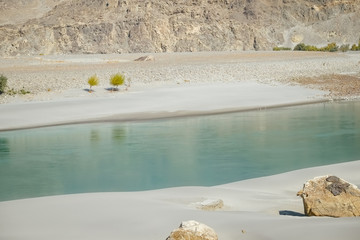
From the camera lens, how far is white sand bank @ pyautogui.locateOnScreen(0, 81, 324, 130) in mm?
19719

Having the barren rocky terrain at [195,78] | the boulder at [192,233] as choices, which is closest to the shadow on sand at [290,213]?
the boulder at [192,233]

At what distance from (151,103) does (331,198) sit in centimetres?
1637

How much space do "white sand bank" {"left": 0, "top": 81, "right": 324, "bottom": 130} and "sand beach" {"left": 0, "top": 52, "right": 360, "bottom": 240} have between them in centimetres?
4

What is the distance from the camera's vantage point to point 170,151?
14.0 meters

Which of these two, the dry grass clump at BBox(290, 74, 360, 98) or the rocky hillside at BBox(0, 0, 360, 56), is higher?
the rocky hillside at BBox(0, 0, 360, 56)

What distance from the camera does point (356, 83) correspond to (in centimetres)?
2906

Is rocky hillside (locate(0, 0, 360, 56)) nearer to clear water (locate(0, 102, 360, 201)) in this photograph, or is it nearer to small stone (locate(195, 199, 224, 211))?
clear water (locate(0, 102, 360, 201))

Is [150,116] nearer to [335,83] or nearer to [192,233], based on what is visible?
[335,83]

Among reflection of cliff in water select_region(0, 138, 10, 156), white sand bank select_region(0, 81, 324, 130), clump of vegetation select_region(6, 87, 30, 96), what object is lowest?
reflection of cliff in water select_region(0, 138, 10, 156)

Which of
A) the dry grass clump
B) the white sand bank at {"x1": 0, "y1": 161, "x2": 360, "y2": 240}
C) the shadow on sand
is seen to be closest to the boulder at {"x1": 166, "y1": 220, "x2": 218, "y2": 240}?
the white sand bank at {"x1": 0, "y1": 161, "x2": 360, "y2": 240}

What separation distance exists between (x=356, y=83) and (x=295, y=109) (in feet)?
29.7

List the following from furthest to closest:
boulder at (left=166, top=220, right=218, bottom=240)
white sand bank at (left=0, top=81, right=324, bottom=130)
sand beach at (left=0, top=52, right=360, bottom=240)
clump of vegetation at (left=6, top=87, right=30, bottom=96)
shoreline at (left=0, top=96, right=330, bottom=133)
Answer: clump of vegetation at (left=6, top=87, right=30, bottom=96) < white sand bank at (left=0, top=81, right=324, bottom=130) < shoreline at (left=0, top=96, right=330, bottom=133) < sand beach at (left=0, top=52, right=360, bottom=240) < boulder at (left=166, top=220, right=218, bottom=240)

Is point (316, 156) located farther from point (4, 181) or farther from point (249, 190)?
point (4, 181)

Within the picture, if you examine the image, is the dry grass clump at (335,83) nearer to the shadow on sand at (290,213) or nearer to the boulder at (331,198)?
the shadow on sand at (290,213)
